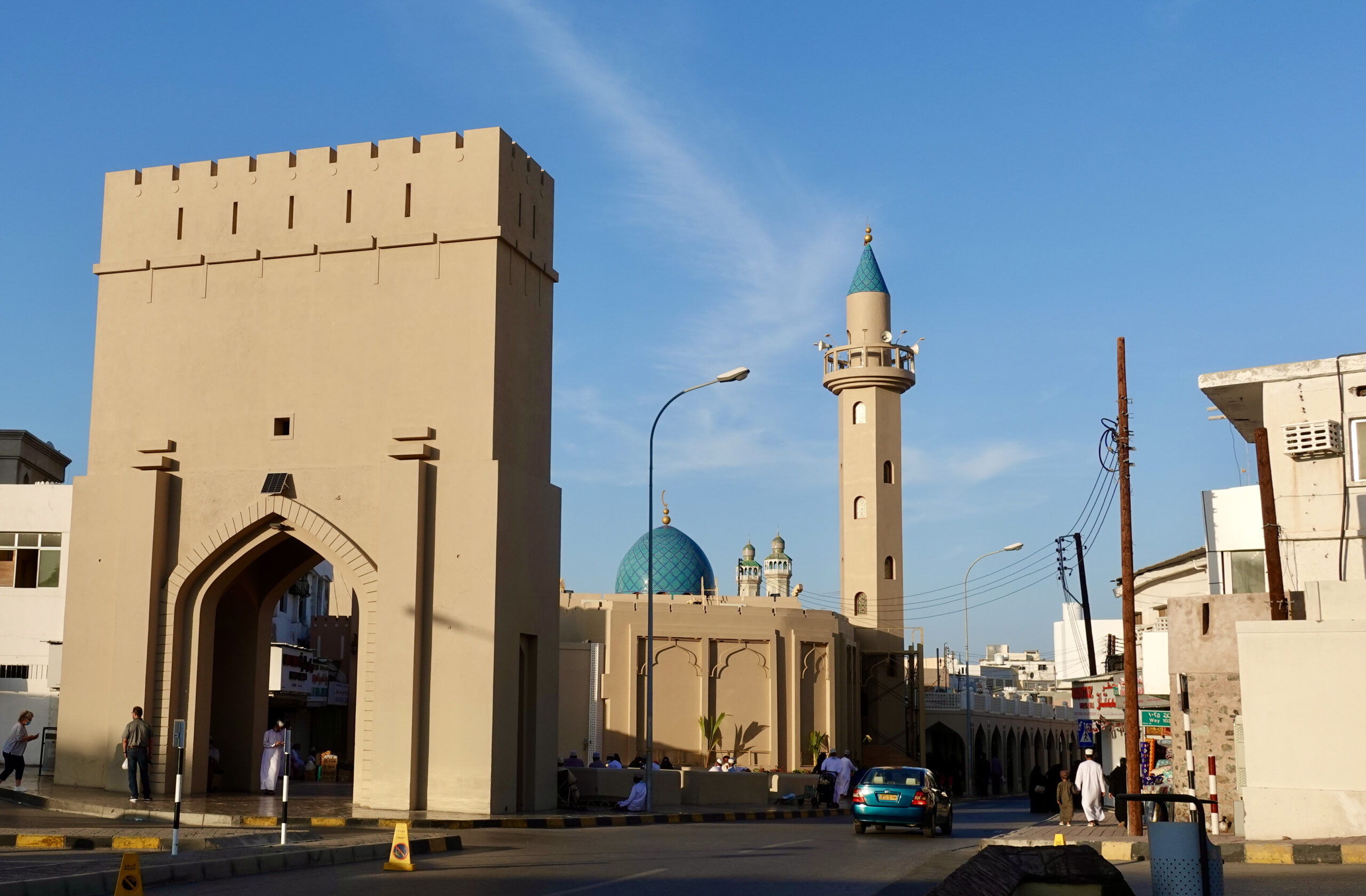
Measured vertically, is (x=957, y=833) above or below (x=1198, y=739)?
below

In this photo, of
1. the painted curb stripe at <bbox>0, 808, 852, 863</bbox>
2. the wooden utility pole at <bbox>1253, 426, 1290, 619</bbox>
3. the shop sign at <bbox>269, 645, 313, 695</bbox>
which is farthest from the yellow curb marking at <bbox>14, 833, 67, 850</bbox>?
the wooden utility pole at <bbox>1253, 426, 1290, 619</bbox>

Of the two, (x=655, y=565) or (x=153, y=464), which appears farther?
(x=655, y=565)

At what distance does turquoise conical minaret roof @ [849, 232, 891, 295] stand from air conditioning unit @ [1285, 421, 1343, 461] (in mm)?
24371

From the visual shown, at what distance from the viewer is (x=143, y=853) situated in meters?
13.2

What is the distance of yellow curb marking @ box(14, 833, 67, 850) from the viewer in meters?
14.1

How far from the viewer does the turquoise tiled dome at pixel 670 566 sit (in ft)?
178

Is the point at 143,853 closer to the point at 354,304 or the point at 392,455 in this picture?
the point at 392,455

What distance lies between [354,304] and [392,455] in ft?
8.76

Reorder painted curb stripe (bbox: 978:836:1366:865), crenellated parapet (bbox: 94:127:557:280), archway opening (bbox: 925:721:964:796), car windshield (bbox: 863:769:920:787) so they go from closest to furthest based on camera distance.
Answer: painted curb stripe (bbox: 978:836:1366:865) < car windshield (bbox: 863:769:920:787) < crenellated parapet (bbox: 94:127:557:280) < archway opening (bbox: 925:721:964:796)

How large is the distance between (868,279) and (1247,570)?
78.5 feet

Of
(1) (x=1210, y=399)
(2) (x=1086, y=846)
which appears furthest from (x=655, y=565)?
(2) (x=1086, y=846)

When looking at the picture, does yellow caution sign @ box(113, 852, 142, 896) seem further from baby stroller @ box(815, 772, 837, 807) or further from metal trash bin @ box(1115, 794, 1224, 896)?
baby stroller @ box(815, 772, 837, 807)

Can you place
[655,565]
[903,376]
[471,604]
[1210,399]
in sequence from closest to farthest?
[471,604]
[1210,399]
[903,376]
[655,565]

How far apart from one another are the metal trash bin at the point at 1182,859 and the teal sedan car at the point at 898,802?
11.3m
